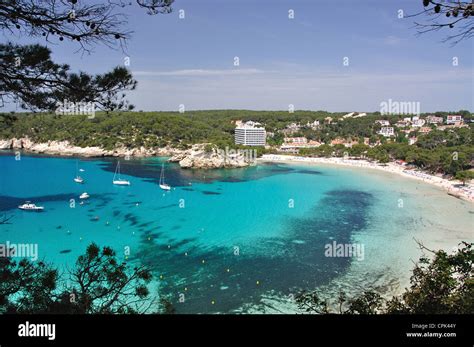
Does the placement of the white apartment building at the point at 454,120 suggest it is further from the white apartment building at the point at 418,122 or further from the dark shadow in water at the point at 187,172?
the dark shadow in water at the point at 187,172

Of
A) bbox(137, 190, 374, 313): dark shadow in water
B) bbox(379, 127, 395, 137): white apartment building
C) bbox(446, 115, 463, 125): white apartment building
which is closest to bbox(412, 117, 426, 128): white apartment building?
bbox(446, 115, 463, 125): white apartment building

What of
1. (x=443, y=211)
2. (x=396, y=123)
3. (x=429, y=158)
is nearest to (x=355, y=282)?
(x=443, y=211)

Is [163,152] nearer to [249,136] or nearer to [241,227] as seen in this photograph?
[249,136]

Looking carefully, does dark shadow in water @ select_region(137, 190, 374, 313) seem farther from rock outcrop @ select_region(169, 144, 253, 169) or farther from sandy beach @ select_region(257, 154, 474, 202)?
rock outcrop @ select_region(169, 144, 253, 169)

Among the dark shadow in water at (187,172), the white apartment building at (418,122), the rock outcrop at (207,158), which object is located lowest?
the dark shadow in water at (187,172)

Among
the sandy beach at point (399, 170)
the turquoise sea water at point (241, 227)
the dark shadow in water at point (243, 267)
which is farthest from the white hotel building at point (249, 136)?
the dark shadow in water at point (243, 267)

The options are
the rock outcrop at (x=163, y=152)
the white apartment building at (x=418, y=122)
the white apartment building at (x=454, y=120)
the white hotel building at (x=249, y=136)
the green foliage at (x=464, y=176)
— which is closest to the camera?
the green foliage at (x=464, y=176)
